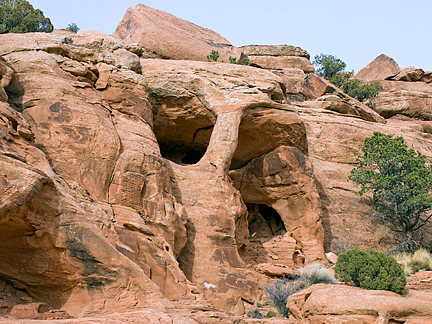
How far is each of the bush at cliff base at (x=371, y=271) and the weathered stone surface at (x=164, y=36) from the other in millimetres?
12227

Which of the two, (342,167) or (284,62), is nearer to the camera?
(342,167)

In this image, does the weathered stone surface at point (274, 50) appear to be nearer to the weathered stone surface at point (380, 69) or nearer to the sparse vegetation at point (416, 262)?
the weathered stone surface at point (380, 69)

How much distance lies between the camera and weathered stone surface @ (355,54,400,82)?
3834 centimetres

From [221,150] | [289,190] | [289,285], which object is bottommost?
[289,285]

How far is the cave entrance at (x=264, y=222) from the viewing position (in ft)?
58.1

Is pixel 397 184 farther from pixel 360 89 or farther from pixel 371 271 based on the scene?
pixel 360 89

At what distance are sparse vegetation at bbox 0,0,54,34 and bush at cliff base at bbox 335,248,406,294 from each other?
16.8m

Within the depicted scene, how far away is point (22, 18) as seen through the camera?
2184cm

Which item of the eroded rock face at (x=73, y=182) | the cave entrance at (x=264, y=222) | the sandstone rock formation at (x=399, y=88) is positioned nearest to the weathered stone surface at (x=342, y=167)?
the cave entrance at (x=264, y=222)

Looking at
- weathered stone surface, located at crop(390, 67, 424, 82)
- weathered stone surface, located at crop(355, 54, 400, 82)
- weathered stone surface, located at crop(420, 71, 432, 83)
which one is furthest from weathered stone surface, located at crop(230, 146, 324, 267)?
weathered stone surface, located at crop(355, 54, 400, 82)

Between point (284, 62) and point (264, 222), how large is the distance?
16315 mm

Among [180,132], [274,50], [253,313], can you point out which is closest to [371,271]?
[253,313]

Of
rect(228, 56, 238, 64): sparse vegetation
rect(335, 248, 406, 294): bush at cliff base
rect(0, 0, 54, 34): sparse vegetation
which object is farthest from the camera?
rect(228, 56, 238, 64): sparse vegetation

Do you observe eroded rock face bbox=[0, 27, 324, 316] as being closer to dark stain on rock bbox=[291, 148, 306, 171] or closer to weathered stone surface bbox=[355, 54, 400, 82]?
dark stain on rock bbox=[291, 148, 306, 171]
